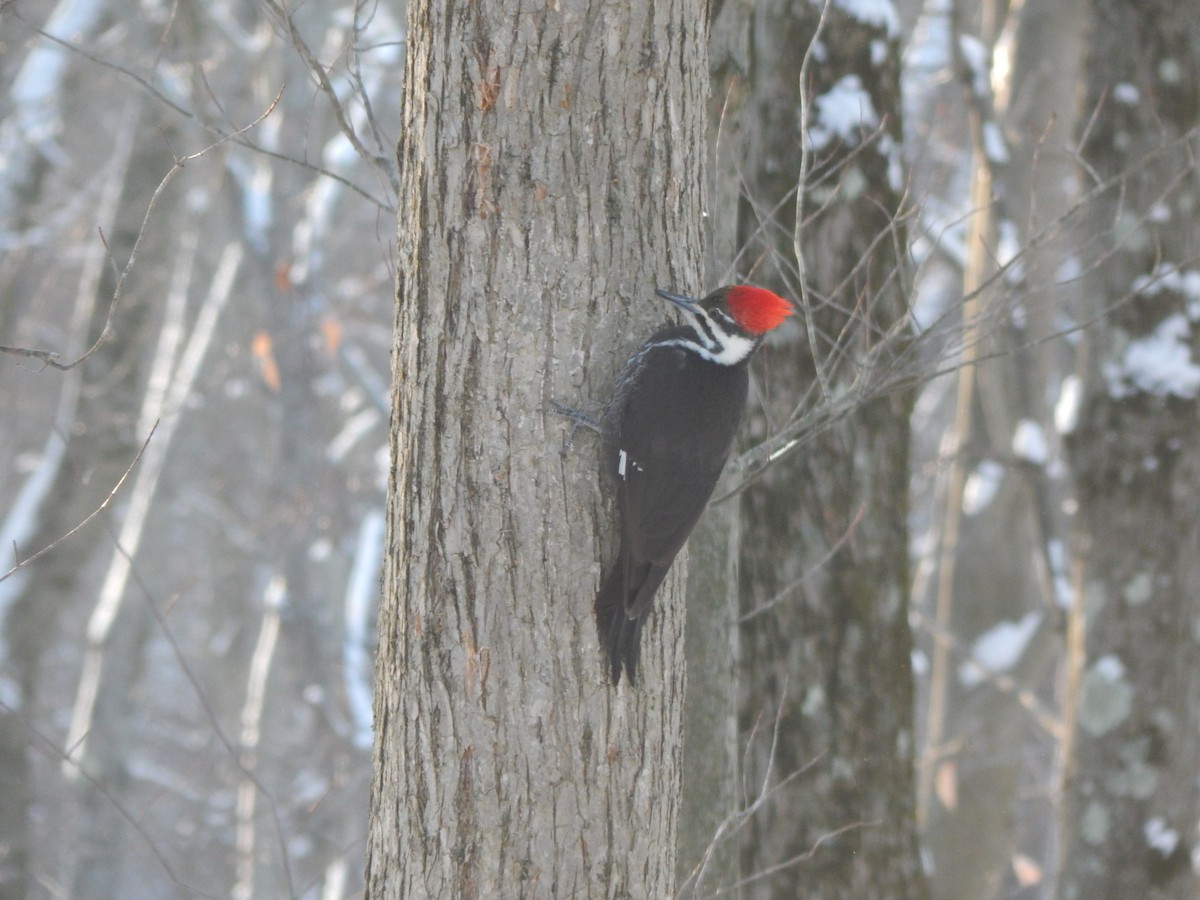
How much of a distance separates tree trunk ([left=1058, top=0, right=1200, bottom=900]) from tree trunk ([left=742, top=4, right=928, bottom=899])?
59.4 inches

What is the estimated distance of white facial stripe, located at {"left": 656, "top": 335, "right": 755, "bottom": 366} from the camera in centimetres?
308

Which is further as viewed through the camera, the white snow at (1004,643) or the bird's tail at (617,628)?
the white snow at (1004,643)

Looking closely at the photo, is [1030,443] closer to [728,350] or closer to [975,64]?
[975,64]

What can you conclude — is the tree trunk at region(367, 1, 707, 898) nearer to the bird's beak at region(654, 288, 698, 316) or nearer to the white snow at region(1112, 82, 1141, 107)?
the bird's beak at region(654, 288, 698, 316)

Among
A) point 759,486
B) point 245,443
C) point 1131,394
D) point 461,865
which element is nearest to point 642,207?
point 461,865

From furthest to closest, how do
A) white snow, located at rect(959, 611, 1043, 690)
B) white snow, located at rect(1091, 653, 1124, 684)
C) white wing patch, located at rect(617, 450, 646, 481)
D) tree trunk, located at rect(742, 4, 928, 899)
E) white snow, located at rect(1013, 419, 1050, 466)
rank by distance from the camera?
white snow, located at rect(959, 611, 1043, 690)
white snow, located at rect(1013, 419, 1050, 466)
white snow, located at rect(1091, 653, 1124, 684)
tree trunk, located at rect(742, 4, 928, 899)
white wing patch, located at rect(617, 450, 646, 481)

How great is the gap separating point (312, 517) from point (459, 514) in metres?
6.87

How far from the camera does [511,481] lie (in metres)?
2.61

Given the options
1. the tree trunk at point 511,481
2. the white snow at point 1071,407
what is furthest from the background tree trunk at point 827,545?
the tree trunk at point 511,481

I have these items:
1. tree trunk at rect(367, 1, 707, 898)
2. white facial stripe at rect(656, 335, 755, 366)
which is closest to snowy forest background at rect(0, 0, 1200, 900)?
white facial stripe at rect(656, 335, 755, 366)

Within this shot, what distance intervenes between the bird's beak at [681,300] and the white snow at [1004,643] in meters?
6.53

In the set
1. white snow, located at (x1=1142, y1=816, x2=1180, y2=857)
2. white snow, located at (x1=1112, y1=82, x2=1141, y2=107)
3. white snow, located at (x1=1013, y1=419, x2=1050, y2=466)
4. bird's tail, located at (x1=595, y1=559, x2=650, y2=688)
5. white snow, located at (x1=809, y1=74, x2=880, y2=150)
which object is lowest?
white snow, located at (x1=1142, y1=816, x2=1180, y2=857)

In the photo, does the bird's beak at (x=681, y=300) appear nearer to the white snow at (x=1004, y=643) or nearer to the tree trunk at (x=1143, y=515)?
the tree trunk at (x=1143, y=515)

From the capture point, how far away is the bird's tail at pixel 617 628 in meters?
2.61
